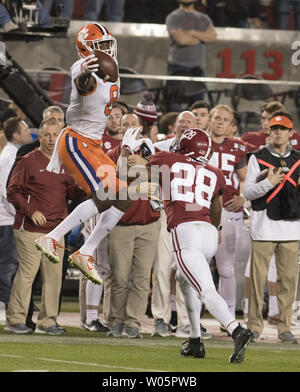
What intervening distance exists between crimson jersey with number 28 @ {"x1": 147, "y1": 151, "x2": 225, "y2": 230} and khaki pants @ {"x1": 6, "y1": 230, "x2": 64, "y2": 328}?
6.11ft

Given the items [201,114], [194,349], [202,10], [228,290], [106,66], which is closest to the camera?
[106,66]

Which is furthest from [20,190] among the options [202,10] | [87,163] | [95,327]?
[202,10]

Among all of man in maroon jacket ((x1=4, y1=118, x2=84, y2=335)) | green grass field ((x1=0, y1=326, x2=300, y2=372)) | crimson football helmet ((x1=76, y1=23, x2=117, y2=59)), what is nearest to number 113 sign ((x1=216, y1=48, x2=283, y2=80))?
man in maroon jacket ((x1=4, y1=118, x2=84, y2=335))

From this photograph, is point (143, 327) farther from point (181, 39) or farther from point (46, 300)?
point (181, 39)

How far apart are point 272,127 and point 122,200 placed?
222cm

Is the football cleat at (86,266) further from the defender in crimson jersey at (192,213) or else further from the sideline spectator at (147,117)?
the sideline spectator at (147,117)

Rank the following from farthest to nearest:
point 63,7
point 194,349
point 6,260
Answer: point 63,7 < point 6,260 < point 194,349

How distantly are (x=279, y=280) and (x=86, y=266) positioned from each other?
256 cm

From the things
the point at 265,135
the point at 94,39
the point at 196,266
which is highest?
the point at 94,39

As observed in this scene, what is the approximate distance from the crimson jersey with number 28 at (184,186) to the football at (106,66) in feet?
2.79

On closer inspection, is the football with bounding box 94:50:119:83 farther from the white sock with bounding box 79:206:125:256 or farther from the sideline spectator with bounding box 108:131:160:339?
the sideline spectator with bounding box 108:131:160:339

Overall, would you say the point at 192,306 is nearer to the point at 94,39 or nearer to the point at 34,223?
the point at 34,223

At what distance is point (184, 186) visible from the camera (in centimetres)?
905

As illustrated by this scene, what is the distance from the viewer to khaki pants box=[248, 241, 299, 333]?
418 inches
